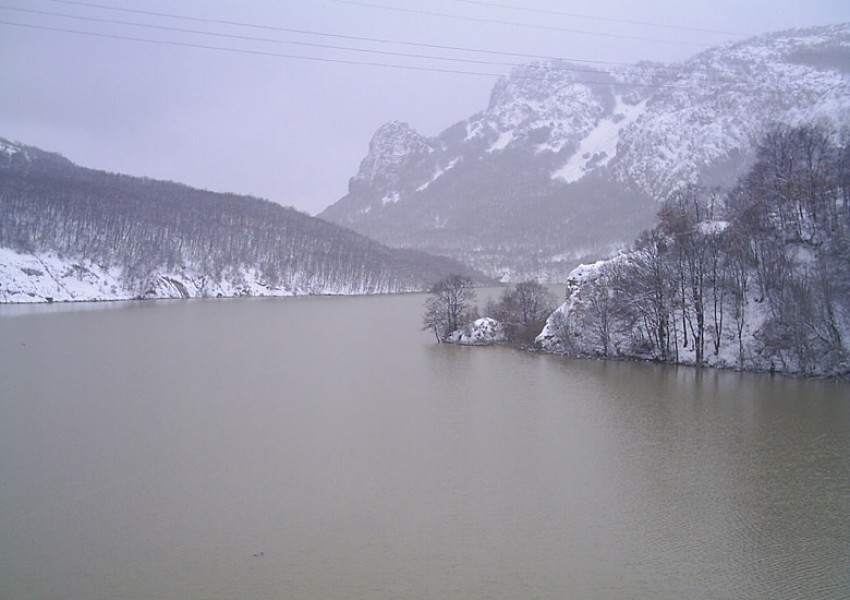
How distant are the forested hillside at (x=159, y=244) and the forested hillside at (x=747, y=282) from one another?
76.8m

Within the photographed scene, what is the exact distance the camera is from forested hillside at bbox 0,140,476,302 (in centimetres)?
9519

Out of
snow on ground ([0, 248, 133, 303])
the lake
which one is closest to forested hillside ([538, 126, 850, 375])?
the lake

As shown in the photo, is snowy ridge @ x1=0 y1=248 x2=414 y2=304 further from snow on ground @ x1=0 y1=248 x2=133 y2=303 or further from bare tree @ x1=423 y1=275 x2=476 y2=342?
bare tree @ x1=423 y1=275 x2=476 y2=342

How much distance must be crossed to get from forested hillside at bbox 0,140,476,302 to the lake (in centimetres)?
7478

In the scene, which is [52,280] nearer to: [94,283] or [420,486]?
[94,283]

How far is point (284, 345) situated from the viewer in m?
43.4

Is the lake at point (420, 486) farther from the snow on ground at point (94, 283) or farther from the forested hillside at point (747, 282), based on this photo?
the snow on ground at point (94, 283)

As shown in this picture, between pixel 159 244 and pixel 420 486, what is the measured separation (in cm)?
10824

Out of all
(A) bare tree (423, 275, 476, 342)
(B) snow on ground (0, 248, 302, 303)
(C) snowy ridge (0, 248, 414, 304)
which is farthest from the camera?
(C) snowy ridge (0, 248, 414, 304)

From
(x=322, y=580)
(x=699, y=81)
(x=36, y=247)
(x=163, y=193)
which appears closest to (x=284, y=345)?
(x=322, y=580)

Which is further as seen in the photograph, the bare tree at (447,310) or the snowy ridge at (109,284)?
the snowy ridge at (109,284)

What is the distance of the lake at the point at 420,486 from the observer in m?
11.0

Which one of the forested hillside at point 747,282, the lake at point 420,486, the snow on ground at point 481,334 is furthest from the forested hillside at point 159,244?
the forested hillside at point 747,282

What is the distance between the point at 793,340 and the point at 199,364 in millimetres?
29406
